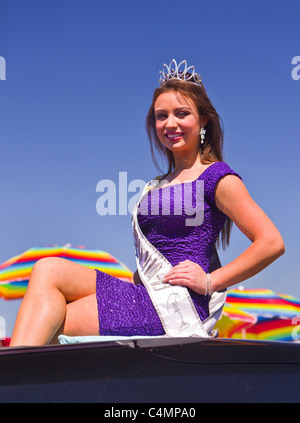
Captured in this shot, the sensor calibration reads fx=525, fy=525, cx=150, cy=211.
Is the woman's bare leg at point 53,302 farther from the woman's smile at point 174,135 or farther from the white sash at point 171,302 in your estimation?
the woman's smile at point 174,135

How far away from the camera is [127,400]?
818 mm

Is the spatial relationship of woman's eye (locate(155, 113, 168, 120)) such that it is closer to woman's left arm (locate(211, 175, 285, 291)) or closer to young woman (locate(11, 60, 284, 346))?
young woman (locate(11, 60, 284, 346))

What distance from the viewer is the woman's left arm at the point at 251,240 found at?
1.84 metres

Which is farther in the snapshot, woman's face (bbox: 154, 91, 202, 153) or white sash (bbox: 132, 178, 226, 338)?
woman's face (bbox: 154, 91, 202, 153)

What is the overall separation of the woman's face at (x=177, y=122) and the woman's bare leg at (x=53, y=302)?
75 cm

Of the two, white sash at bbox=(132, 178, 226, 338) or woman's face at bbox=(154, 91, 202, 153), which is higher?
woman's face at bbox=(154, 91, 202, 153)

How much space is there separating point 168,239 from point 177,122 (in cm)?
56

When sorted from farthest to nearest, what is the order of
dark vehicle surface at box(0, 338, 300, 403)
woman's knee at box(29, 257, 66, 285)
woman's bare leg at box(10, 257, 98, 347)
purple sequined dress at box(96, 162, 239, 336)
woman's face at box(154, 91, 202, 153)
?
woman's face at box(154, 91, 202, 153) < purple sequined dress at box(96, 162, 239, 336) < woman's knee at box(29, 257, 66, 285) < woman's bare leg at box(10, 257, 98, 347) < dark vehicle surface at box(0, 338, 300, 403)

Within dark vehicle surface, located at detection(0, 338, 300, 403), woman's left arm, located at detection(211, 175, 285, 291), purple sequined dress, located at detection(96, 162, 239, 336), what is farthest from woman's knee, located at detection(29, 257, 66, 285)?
dark vehicle surface, located at detection(0, 338, 300, 403)

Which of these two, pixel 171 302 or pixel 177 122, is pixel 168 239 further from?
pixel 177 122

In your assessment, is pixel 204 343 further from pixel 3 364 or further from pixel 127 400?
pixel 3 364

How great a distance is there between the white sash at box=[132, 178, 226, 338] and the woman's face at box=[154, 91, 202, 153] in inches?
20.1

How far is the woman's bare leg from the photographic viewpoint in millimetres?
1553

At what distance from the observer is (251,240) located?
1.91m
